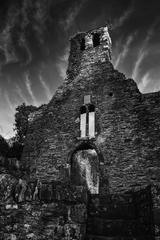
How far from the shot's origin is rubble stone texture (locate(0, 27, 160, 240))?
348 centimetres

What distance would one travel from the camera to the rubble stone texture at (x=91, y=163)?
3.48m

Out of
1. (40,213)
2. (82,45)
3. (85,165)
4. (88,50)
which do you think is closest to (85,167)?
(85,165)

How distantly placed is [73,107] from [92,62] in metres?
3.27

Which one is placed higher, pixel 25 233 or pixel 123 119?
pixel 123 119

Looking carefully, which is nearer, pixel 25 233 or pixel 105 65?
pixel 25 233

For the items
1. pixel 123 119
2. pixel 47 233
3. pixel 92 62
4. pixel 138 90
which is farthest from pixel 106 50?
pixel 47 233

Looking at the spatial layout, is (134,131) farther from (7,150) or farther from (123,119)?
(7,150)

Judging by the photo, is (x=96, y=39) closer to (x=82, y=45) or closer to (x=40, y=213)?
(x=82, y=45)

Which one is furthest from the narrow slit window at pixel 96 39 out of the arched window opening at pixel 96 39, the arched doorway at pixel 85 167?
the arched doorway at pixel 85 167

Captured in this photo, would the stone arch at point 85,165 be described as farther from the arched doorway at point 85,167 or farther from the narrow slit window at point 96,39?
the narrow slit window at point 96,39

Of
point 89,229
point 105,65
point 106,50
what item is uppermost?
point 106,50

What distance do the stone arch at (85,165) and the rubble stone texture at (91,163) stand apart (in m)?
0.05

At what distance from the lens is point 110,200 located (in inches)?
173

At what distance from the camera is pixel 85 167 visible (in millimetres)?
12023
